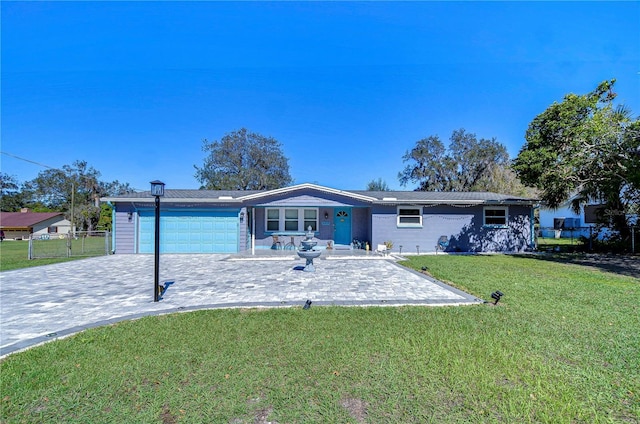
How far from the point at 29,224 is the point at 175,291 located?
146 ft

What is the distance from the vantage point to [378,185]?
38.4m

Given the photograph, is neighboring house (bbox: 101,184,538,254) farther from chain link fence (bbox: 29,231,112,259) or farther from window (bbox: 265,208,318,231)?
chain link fence (bbox: 29,231,112,259)

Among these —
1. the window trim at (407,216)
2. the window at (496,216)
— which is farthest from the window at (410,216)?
the window at (496,216)

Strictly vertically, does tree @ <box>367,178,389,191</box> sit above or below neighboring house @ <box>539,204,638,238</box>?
above

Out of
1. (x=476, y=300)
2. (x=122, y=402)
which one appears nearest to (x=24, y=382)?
(x=122, y=402)

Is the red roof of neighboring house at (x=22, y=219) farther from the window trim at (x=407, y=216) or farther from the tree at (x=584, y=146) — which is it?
the tree at (x=584, y=146)

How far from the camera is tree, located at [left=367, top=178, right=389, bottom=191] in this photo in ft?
125

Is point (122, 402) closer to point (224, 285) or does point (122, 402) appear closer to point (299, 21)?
point (224, 285)

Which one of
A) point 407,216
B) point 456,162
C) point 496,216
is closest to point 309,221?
point 407,216

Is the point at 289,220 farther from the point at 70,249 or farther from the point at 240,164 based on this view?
the point at 240,164

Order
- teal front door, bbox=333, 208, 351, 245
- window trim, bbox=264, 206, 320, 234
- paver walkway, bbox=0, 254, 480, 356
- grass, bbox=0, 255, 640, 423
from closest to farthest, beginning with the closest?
grass, bbox=0, 255, 640, 423 < paver walkway, bbox=0, 254, 480, 356 < window trim, bbox=264, 206, 320, 234 < teal front door, bbox=333, 208, 351, 245

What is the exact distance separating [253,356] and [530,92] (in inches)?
770

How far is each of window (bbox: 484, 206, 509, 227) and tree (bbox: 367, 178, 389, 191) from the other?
76.8 ft

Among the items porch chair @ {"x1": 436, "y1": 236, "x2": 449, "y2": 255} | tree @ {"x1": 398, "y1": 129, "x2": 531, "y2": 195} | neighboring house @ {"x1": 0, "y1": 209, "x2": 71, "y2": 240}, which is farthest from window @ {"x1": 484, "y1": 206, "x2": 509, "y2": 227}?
neighboring house @ {"x1": 0, "y1": 209, "x2": 71, "y2": 240}
